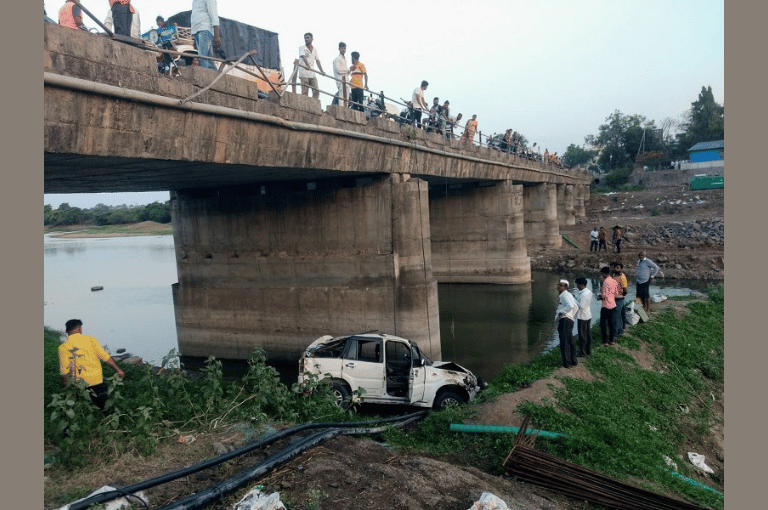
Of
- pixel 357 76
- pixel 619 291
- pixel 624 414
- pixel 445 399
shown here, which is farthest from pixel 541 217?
pixel 624 414

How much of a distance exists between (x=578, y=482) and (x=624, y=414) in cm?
297

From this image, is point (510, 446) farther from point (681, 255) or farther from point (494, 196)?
point (681, 255)

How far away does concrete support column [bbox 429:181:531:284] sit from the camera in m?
27.9

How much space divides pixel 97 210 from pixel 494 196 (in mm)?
108533

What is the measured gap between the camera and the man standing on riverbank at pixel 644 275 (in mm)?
14352

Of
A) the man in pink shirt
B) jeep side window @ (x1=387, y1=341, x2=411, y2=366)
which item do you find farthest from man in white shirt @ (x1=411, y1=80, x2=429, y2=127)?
jeep side window @ (x1=387, y1=341, x2=411, y2=366)

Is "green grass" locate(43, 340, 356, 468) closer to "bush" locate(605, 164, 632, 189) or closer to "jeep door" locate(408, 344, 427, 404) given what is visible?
"jeep door" locate(408, 344, 427, 404)

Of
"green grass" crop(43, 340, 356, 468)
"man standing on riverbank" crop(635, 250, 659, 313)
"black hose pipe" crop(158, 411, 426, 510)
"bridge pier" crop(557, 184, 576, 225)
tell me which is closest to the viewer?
"black hose pipe" crop(158, 411, 426, 510)

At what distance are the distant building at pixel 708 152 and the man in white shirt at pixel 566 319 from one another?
7052 centimetres

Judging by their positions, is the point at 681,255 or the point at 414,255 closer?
the point at 414,255

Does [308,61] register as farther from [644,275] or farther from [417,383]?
[644,275]

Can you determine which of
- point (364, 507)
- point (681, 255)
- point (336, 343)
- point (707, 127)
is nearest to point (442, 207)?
point (681, 255)

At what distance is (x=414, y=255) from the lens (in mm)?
15297

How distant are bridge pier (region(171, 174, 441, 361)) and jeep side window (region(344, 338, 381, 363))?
4.75 meters
